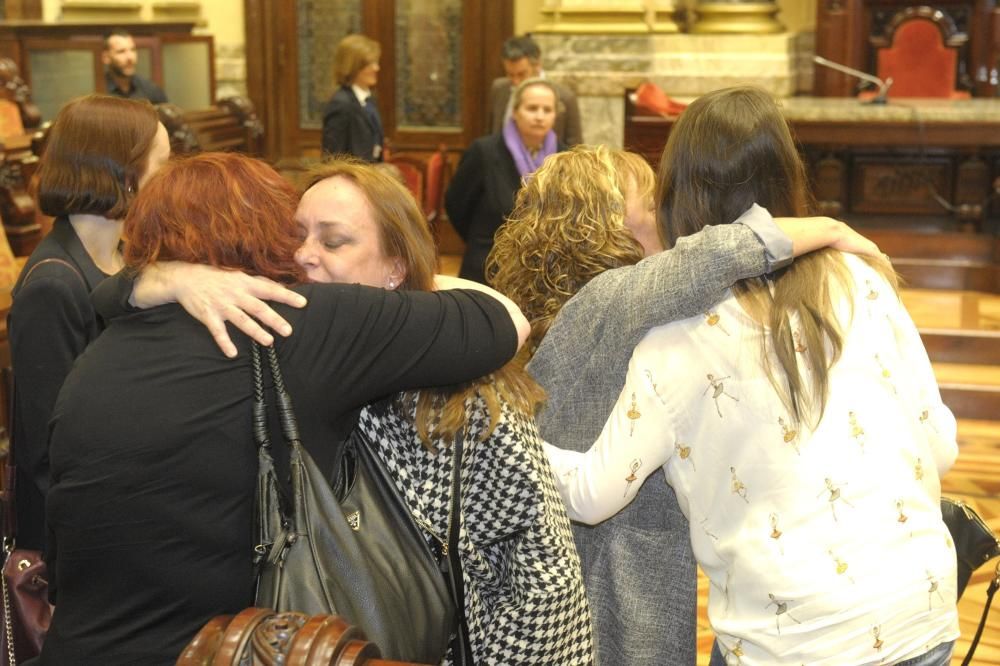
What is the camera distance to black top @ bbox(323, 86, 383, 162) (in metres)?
7.72

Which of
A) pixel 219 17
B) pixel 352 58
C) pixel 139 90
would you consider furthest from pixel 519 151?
pixel 219 17

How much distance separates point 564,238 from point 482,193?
9.49 ft

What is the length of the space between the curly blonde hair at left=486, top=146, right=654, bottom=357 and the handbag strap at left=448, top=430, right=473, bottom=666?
0.61 m

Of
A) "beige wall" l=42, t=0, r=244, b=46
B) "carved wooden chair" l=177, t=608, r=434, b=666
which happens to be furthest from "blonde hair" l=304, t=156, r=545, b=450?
"beige wall" l=42, t=0, r=244, b=46

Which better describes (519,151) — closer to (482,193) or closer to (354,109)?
(482,193)

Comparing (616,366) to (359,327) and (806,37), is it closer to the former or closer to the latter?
(359,327)

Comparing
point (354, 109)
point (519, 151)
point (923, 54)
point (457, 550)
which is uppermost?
point (923, 54)

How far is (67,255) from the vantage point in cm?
262

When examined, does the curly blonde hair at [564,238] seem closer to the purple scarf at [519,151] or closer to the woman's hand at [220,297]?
the woman's hand at [220,297]

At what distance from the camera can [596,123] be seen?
961 centimetres

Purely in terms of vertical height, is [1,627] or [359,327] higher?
[359,327]

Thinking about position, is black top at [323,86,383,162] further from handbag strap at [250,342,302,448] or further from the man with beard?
handbag strap at [250,342,302,448]

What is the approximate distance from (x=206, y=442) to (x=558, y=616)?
60 cm

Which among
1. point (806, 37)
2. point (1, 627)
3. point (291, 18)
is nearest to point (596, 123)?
point (806, 37)
